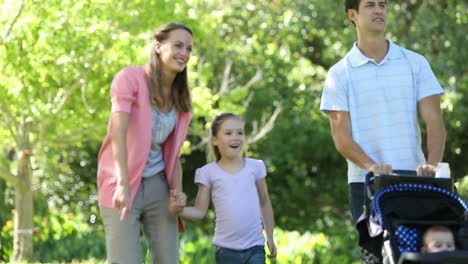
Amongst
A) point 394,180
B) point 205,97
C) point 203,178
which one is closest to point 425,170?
point 394,180

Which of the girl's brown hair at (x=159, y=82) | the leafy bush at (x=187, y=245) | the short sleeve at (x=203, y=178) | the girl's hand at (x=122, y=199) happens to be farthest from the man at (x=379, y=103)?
the leafy bush at (x=187, y=245)

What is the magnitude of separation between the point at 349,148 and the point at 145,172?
1.00m

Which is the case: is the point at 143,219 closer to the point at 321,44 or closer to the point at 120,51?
the point at 120,51

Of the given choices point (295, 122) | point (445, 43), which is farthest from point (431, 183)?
point (295, 122)

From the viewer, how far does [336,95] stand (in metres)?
4.59

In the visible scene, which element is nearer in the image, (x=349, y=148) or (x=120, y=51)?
(x=349, y=148)

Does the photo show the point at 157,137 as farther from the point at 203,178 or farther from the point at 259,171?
the point at 259,171

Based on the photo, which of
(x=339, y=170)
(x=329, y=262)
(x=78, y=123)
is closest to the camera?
(x=329, y=262)

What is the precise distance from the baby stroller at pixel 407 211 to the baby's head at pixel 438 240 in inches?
1.4

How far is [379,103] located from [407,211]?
548 millimetres

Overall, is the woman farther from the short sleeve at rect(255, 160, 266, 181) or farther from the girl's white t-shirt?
the short sleeve at rect(255, 160, 266, 181)

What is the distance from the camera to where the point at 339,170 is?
1673cm

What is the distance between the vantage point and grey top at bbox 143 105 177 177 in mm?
4777

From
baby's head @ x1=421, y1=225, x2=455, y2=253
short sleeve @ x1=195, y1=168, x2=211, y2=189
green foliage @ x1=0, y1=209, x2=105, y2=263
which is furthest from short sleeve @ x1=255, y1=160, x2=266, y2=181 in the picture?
green foliage @ x1=0, y1=209, x2=105, y2=263
